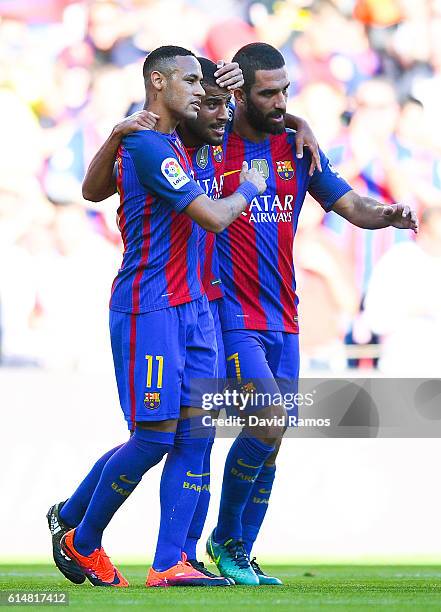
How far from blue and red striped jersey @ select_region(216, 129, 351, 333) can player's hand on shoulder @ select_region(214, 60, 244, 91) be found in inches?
21.7

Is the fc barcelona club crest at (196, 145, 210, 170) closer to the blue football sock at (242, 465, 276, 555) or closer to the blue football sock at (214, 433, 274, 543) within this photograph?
the blue football sock at (214, 433, 274, 543)

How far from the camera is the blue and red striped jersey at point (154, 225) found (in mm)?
4719

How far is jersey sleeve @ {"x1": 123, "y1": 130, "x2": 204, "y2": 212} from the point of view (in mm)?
4699

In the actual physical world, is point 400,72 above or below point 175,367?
above

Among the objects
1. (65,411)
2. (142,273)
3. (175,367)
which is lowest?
(65,411)

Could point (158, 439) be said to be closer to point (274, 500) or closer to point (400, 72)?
point (274, 500)

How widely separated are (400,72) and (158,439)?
806cm

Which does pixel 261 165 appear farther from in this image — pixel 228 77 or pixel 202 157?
pixel 228 77

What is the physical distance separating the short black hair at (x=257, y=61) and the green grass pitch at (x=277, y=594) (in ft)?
7.65

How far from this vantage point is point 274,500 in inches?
320

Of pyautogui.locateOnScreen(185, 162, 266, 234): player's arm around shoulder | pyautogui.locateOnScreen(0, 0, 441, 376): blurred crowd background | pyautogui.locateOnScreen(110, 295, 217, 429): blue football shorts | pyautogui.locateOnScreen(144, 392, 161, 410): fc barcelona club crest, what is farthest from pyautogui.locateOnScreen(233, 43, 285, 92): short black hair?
pyautogui.locateOnScreen(0, 0, 441, 376): blurred crowd background

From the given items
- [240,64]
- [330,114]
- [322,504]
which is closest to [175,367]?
[240,64]

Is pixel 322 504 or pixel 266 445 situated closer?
pixel 266 445

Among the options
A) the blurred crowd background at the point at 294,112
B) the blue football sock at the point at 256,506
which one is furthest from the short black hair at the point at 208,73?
the blurred crowd background at the point at 294,112
